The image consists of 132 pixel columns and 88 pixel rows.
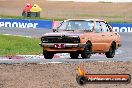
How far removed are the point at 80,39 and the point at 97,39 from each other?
45.9 inches

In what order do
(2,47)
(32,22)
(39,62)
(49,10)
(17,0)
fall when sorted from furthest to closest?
1. (17,0)
2. (49,10)
3. (32,22)
4. (2,47)
5. (39,62)

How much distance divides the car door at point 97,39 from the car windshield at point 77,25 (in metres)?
0.24

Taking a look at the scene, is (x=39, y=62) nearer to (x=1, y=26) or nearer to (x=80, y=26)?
(x=80, y=26)

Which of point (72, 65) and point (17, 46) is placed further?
point (17, 46)

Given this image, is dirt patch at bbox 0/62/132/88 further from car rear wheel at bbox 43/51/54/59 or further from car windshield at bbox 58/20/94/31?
car rear wheel at bbox 43/51/54/59

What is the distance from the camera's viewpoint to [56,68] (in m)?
14.6

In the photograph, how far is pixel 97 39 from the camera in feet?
58.3

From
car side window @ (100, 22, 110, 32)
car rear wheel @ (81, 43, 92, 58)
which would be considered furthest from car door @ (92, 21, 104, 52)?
car rear wheel @ (81, 43, 92, 58)

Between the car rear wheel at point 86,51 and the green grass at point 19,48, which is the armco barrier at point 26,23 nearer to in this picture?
the green grass at point 19,48

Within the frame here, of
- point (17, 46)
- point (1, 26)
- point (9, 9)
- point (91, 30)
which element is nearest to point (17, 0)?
point (9, 9)

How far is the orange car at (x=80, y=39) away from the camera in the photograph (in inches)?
656

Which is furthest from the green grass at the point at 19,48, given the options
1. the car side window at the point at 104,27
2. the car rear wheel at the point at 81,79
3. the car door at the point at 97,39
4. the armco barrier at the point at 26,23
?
the armco barrier at the point at 26,23

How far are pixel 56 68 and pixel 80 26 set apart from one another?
336 centimetres

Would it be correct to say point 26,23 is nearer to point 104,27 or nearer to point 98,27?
point 104,27
